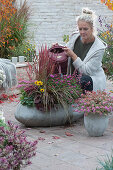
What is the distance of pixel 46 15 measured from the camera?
34.5 feet

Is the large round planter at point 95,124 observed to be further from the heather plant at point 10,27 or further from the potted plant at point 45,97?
the heather plant at point 10,27

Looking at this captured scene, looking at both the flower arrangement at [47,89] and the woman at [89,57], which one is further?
the woman at [89,57]

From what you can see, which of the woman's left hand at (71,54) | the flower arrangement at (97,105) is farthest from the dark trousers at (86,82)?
the flower arrangement at (97,105)

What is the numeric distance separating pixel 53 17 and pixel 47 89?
6429 mm

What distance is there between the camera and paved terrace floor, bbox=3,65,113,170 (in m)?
3.18

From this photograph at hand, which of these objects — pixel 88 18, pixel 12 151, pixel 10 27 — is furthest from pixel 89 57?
pixel 10 27

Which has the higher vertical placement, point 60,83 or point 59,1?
point 59,1

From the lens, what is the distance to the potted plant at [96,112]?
13.1ft

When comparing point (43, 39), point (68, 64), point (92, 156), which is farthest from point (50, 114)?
point (43, 39)

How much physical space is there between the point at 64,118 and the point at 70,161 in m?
1.35

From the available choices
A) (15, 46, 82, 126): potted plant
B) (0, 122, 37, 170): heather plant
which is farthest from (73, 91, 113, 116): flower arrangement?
(0, 122, 37, 170): heather plant

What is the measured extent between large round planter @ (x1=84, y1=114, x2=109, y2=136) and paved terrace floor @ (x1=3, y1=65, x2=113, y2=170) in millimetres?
83

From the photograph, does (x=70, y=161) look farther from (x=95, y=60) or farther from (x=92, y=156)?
(x=95, y=60)

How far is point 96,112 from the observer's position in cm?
402
